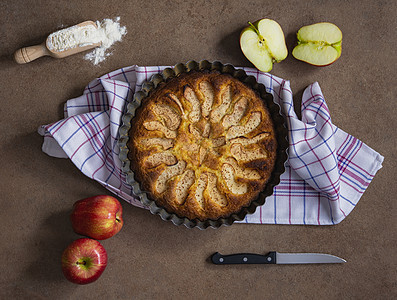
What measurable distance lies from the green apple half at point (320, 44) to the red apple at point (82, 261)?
1761 millimetres

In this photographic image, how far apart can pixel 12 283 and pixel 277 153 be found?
186 centimetres

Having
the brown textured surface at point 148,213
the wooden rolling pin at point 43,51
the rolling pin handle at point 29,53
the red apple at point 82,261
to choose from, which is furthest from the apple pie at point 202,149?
the rolling pin handle at point 29,53

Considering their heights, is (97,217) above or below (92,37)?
below

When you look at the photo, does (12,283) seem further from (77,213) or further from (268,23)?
(268,23)

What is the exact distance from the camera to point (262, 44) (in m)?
2.46

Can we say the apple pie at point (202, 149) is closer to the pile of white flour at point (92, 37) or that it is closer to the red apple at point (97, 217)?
the red apple at point (97, 217)

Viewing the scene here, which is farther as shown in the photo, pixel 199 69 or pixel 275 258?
pixel 275 258

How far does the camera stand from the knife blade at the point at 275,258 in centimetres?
249

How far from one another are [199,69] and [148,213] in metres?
0.97

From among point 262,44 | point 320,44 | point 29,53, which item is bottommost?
point 29,53

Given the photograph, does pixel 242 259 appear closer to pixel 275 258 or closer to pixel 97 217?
pixel 275 258

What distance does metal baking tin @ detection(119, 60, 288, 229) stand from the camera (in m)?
2.29

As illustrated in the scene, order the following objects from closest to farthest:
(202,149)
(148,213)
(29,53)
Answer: (202,149) < (29,53) < (148,213)

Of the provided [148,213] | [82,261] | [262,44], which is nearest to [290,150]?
[262,44]
